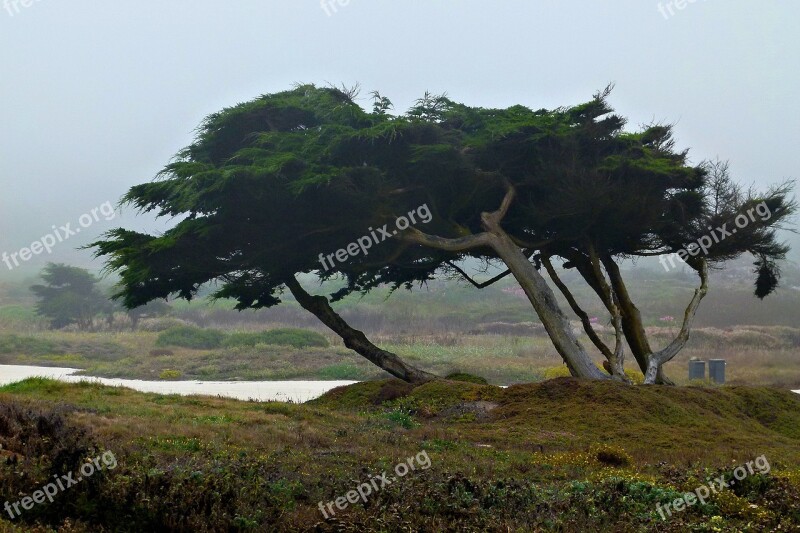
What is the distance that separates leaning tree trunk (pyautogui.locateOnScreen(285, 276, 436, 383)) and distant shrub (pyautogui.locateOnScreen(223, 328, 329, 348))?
25.8 m

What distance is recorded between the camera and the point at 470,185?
2123cm

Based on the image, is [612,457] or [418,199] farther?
[418,199]

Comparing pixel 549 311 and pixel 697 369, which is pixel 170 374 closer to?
pixel 549 311

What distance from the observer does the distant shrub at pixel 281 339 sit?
4956 cm

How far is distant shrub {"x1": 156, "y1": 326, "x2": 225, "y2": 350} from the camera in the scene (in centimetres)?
5234

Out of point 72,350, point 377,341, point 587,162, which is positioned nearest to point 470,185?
point 587,162

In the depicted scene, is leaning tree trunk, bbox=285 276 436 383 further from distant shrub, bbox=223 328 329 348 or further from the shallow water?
distant shrub, bbox=223 328 329 348

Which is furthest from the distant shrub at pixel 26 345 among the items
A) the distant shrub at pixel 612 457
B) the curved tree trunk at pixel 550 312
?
the distant shrub at pixel 612 457

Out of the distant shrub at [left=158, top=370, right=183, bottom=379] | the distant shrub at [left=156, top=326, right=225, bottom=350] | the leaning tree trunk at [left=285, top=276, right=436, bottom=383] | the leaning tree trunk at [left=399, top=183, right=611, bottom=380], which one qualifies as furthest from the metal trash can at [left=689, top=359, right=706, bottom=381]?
the distant shrub at [left=156, top=326, right=225, bottom=350]

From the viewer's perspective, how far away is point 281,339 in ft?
165

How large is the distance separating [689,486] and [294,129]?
16.5m

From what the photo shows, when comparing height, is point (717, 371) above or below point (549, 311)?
below

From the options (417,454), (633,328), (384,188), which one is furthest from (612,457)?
(633,328)

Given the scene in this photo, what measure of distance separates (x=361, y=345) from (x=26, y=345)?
36.1 metres
